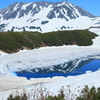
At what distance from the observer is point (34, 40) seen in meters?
68.6

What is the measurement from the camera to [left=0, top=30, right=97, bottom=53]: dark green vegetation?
2258 inches

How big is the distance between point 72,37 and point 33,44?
24850 millimetres

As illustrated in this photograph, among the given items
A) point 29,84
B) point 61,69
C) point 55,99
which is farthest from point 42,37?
point 55,99

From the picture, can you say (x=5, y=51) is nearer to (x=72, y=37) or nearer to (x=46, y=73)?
(x=46, y=73)

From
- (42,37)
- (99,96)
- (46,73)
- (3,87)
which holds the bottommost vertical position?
(99,96)

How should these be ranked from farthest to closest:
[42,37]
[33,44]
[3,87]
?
1. [42,37]
2. [33,44]
3. [3,87]

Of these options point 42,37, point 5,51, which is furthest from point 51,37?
point 5,51

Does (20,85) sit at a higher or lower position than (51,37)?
lower

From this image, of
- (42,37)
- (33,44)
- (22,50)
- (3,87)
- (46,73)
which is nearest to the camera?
(3,87)

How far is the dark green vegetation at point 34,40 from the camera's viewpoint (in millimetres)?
57344

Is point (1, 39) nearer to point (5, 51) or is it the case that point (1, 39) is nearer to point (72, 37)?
point (5, 51)

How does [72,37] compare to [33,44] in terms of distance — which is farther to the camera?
[72,37]

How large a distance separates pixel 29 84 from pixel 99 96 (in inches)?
682

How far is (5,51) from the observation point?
52.2 meters
